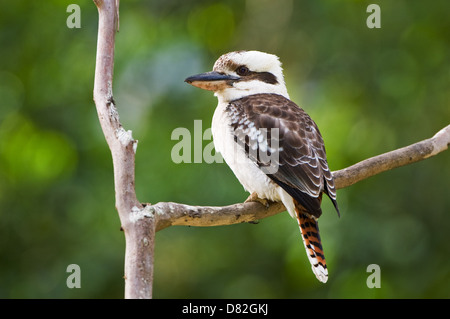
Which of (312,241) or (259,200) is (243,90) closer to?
(259,200)

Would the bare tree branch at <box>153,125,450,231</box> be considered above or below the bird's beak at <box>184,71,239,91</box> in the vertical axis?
below

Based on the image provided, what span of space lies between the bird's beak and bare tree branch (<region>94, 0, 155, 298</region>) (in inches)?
38.8

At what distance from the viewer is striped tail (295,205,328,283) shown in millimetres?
2803

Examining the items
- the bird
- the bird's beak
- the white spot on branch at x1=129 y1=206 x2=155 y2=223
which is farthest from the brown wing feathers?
the white spot on branch at x1=129 y1=206 x2=155 y2=223

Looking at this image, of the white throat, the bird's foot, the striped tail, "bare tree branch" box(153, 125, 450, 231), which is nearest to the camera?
"bare tree branch" box(153, 125, 450, 231)

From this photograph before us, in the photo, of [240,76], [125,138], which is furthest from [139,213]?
[240,76]

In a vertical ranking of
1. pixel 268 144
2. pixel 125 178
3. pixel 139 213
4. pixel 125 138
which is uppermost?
pixel 268 144

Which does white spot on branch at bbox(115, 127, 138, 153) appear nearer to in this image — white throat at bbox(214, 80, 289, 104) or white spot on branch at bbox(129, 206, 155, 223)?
white spot on branch at bbox(129, 206, 155, 223)

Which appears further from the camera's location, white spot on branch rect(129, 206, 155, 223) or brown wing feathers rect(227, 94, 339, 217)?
brown wing feathers rect(227, 94, 339, 217)

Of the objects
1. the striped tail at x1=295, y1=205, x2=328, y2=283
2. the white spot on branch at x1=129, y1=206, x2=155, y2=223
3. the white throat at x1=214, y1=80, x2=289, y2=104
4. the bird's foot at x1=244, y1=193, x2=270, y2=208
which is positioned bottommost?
the white spot on branch at x1=129, y1=206, x2=155, y2=223

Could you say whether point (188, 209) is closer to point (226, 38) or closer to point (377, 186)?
point (377, 186)

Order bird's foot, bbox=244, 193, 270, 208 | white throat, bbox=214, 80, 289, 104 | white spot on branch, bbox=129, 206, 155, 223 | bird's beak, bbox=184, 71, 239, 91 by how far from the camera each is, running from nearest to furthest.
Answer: white spot on branch, bbox=129, 206, 155, 223, bird's foot, bbox=244, 193, 270, 208, bird's beak, bbox=184, 71, 239, 91, white throat, bbox=214, 80, 289, 104

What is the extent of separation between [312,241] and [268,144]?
0.46 m

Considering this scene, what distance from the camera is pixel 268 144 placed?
299cm
